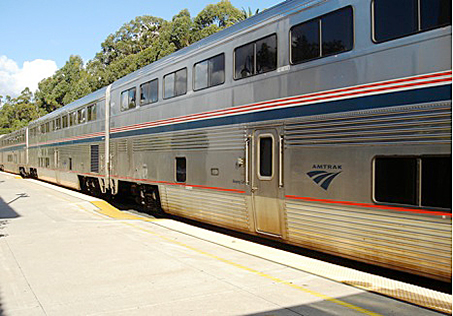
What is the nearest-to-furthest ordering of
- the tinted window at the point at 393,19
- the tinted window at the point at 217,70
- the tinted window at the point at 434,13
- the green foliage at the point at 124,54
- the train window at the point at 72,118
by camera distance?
the tinted window at the point at 434,13 → the tinted window at the point at 393,19 → the tinted window at the point at 217,70 → the train window at the point at 72,118 → the green foliage at the point at 124,54

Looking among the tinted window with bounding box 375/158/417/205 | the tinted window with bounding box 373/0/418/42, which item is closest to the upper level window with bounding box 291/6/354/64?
the tinted window with bounding box 373/0/418/42

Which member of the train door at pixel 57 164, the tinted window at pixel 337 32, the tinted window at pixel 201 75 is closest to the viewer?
the tinted window at pixel 337 32

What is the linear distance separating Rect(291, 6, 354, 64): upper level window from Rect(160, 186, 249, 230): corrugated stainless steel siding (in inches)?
111

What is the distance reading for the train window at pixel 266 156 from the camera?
7453 mm

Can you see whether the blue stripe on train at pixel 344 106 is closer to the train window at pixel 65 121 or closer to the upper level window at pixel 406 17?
the upper level window at pixel 406 17

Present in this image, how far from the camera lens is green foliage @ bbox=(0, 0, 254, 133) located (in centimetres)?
4816

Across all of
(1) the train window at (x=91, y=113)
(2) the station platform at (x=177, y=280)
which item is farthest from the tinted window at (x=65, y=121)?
(2) the station platform at (x=177, y=280)

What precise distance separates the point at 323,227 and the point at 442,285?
170 centimetres

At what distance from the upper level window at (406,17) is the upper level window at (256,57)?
206cm

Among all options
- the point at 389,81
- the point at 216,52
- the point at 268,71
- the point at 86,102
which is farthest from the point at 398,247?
the point at 86,102

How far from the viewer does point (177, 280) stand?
6.02 meters

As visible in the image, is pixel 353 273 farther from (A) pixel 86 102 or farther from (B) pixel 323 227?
(A) pixel 86 102

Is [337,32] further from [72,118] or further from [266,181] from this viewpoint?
[72,118]

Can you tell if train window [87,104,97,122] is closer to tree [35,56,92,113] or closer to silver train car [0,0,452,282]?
silver train car [0,0,452,282]
